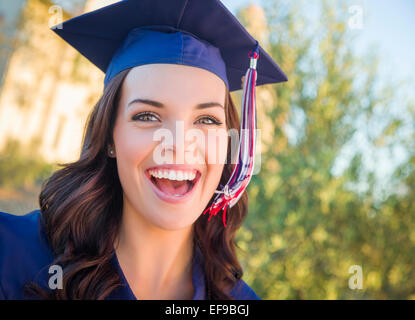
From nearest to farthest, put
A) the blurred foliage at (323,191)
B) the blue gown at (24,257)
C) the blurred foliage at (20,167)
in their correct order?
the blue gown at (24,257) < the blurred foliage at (323,191) < the blurred foliage at (20,167)

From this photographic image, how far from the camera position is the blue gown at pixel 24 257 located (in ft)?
3.88

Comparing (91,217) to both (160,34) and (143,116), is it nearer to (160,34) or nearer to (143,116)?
(143,116)

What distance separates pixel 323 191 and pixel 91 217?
209 cm

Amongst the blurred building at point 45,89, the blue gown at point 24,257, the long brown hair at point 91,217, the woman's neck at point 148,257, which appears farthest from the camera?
the blurred building at point 45,89

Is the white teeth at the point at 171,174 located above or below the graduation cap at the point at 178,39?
below

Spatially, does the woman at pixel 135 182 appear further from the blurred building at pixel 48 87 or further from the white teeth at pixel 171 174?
the blurred building at pixel 48 87

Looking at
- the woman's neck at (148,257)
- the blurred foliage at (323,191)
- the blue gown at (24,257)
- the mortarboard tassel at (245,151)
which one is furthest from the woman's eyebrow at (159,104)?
the blurred foliage at (323,191)

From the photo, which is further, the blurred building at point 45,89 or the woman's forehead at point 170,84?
the blurred building at point 45,89

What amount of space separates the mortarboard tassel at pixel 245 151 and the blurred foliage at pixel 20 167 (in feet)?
8.26

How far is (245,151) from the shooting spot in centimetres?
139

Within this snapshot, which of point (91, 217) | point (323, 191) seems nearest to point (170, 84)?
point (91, 217)
